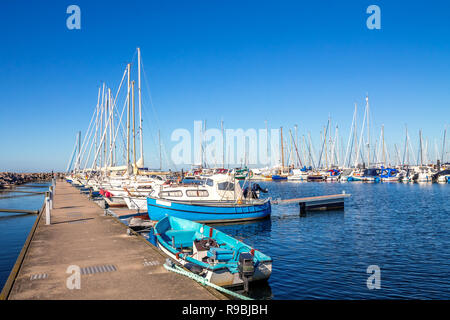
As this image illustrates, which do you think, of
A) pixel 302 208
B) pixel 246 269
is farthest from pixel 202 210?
pixel 246 269

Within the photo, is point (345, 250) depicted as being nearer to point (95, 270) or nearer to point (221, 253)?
point (221, 253)

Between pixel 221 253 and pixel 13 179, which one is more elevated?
pixel 13 179

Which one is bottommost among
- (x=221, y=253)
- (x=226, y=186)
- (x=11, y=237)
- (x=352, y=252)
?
(x=352, y=252)

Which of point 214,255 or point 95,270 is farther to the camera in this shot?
point 214,255

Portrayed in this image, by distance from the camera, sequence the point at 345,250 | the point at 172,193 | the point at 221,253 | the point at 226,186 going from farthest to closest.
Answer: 1. the point at 226,186
2. the point at 172,193
3. the point at 345,250
4. the point at 221,253

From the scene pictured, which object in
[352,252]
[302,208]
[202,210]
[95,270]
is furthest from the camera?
[302,208]

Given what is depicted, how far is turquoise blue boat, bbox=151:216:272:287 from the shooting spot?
1115 cm

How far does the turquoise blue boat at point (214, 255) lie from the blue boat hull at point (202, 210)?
604cm

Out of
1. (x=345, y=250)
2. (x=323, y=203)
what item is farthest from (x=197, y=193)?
(x=323, y=203)

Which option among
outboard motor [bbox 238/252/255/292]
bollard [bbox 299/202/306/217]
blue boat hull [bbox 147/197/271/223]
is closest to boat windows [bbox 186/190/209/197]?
blue boat hull [bbox 147/197/271/223]

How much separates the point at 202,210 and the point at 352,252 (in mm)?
11233

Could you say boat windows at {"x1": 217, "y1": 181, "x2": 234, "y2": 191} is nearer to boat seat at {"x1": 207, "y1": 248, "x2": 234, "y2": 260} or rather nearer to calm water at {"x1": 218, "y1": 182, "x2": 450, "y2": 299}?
calm water at {"x1": 218, "y1": 182, "x2": 450, "y2": 299}

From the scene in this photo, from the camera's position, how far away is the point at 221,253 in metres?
13.6
